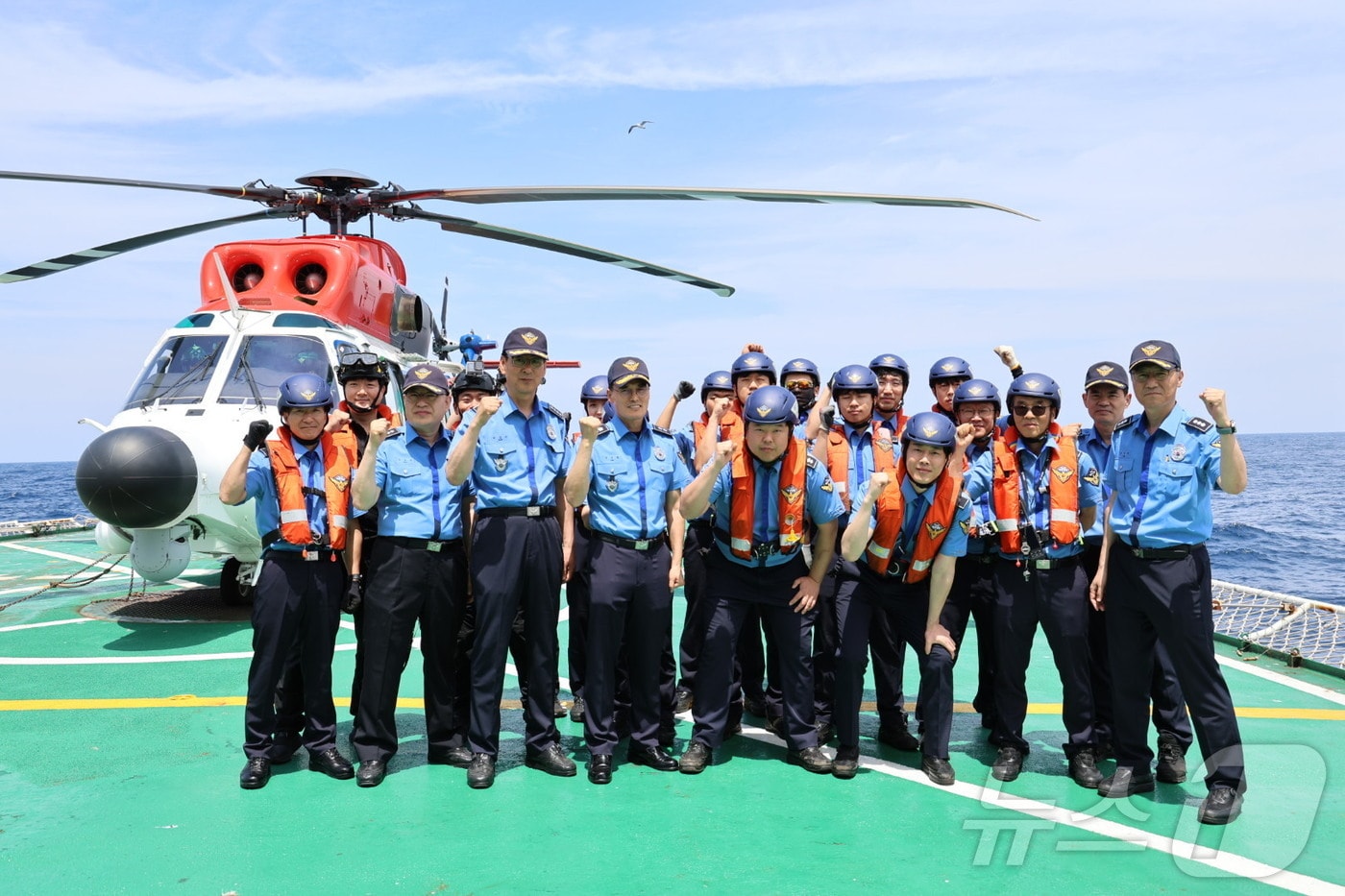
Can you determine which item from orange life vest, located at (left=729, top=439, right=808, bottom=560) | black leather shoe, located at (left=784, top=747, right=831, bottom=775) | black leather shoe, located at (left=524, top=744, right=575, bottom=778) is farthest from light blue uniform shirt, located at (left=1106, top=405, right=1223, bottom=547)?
black leather shoe, located at (left=524, top=744, right=575, bottom=778)

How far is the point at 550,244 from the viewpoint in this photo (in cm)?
862

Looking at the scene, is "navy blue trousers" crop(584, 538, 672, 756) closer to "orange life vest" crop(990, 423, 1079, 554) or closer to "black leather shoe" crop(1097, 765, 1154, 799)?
"orange life vest" crop(990, 423, 1079, 554)

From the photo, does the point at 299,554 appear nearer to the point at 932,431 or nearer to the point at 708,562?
the point at 708,562

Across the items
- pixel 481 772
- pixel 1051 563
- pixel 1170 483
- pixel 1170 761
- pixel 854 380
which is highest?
pixel 854 380

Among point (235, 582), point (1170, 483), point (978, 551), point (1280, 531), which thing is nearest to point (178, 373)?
point (235, 582)

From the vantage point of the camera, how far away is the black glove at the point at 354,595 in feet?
15.8

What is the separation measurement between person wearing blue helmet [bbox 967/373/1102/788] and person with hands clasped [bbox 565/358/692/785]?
1.59 meters

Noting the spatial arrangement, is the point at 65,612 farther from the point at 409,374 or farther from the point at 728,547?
the point at 728,547

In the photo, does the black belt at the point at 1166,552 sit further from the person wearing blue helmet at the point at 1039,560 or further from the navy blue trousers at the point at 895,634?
the navy blue trousers at the point at 895,634

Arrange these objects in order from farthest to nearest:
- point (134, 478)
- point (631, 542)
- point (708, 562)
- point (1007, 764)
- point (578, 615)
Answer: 1. point (134, 478)
2. point (578, 615)
3. point (708, 562)
4. point (631, 542)
5. point (1007, 764)

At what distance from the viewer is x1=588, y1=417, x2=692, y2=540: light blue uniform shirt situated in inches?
191

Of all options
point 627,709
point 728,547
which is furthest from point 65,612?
point 728,547

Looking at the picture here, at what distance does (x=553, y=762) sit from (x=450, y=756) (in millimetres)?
568

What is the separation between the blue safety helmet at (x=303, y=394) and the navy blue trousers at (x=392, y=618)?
0.75 m
